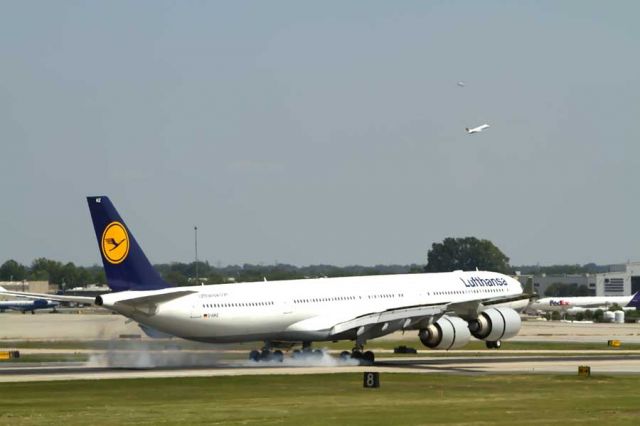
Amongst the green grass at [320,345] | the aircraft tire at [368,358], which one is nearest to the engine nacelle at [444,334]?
the aircraft tire at [368,358]

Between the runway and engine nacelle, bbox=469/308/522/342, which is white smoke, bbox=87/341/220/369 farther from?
engine nacelle, bbox=469/308/522/342

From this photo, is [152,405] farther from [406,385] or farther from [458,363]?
[458,363]

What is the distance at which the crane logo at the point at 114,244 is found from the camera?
71500 mm

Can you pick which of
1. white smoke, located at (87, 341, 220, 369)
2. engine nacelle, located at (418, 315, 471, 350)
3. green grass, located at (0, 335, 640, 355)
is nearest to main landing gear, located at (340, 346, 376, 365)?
engine nacelle, located at (418, 315, 471, 350)

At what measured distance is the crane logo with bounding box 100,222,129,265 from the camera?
235ft

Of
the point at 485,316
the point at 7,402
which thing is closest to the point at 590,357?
the point at 485,316

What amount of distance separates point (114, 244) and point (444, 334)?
20.5m

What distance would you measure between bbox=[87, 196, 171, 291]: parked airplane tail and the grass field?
9799mm

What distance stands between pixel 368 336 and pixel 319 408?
29.6 metres

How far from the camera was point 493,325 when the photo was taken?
3182 inches

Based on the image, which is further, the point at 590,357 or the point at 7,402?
the point at 590,357

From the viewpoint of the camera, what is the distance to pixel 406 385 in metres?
59.4

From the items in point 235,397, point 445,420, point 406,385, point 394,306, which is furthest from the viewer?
point 394,306

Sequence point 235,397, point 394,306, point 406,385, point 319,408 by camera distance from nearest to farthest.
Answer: point 319,408 → point 235,397 → point 406,385 → point 394,306
